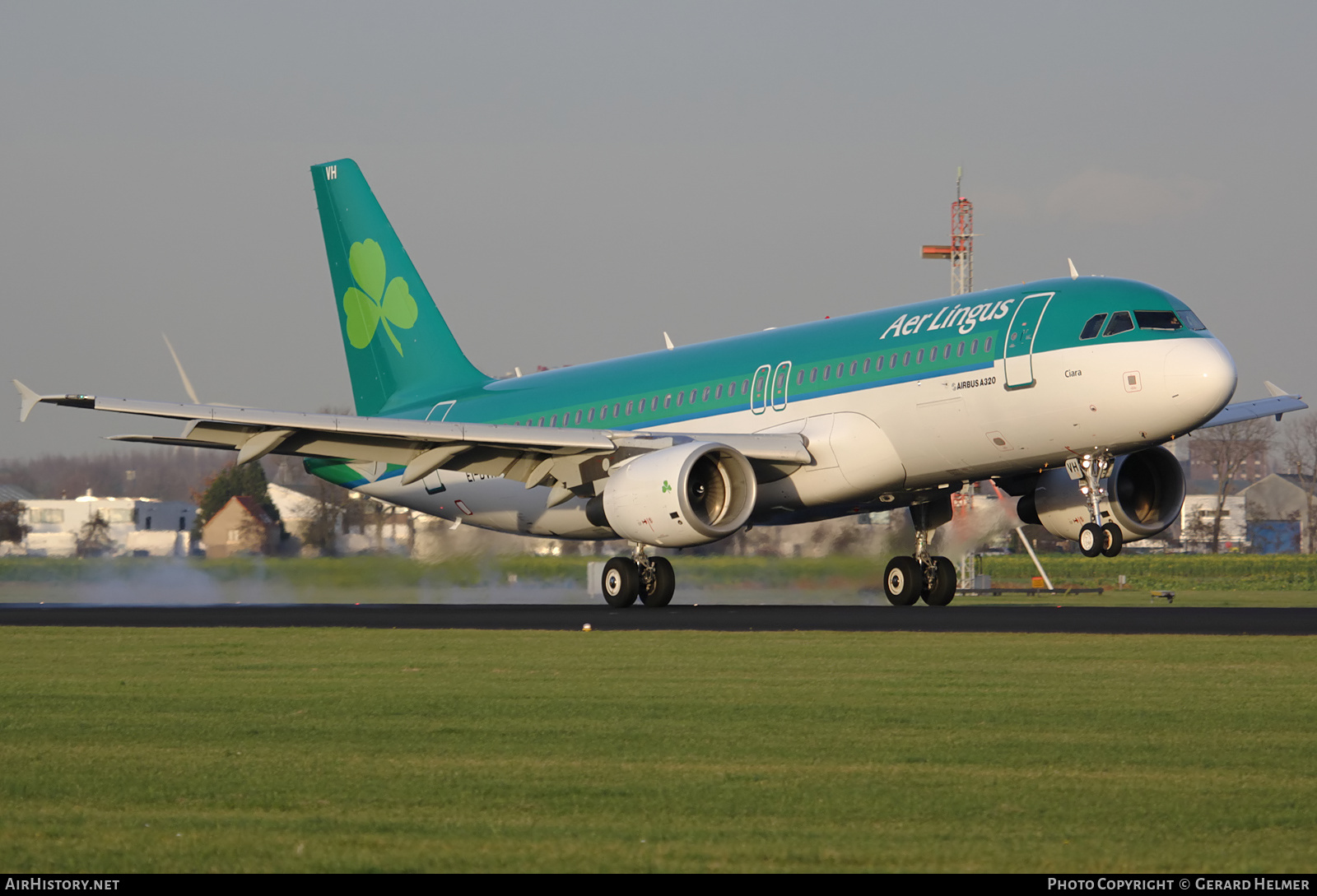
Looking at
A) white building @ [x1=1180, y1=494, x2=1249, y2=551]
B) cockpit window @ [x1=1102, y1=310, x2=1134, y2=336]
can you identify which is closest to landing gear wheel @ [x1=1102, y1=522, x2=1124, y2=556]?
cockpit window @ [x1=1102, y1=310, x2=1134, y2=336]

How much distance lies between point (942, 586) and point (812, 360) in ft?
18.5

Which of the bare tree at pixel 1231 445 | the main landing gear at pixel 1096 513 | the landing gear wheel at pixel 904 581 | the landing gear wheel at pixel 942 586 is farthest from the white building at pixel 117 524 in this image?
the bare tree at pixel 1231 445

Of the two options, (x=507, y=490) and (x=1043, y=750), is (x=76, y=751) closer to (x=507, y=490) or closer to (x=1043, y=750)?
(x=1043, y=750)

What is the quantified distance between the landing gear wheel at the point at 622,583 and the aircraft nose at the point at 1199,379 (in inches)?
418

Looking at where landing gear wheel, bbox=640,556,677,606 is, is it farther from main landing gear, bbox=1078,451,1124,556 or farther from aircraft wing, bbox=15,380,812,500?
main landing gear, bbox=1078,451,1124,556

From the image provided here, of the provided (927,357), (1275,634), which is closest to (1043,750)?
(1275,634)

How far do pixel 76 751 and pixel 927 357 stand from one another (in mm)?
19276

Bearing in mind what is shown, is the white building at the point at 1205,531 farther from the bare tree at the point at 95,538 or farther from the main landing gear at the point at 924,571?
the bare tree at the point at 95,538

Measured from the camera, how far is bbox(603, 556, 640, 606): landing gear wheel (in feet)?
97.5

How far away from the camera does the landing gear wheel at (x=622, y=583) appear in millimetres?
29719

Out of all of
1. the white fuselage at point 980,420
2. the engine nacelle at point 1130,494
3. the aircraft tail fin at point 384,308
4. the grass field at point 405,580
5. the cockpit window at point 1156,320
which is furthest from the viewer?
the aircraft tail fin at point 384,308

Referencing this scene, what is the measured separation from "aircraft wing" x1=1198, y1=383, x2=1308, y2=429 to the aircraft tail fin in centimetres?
1682

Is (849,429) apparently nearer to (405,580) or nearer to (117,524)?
(405,580)

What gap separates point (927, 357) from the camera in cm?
2709
